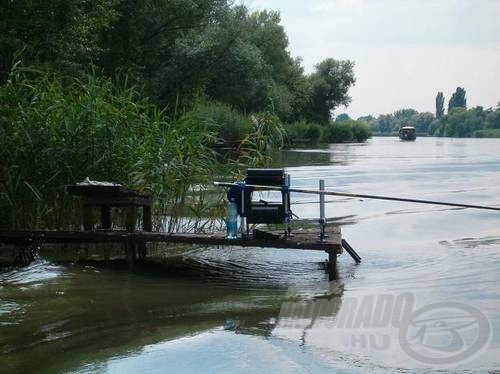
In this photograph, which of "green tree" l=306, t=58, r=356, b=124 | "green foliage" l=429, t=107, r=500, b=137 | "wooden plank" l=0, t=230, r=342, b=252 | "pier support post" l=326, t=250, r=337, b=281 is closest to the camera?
"wooden plank" l=0, t=230, r=342, b=252

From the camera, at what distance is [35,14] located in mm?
17594

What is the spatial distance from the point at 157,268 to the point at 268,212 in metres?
2.04

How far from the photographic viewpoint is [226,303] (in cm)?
816

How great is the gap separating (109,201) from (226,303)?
231cm

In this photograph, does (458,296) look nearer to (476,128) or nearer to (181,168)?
(181,168)

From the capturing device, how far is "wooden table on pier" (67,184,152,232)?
9328 mm

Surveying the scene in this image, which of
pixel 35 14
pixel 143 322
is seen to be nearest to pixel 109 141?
pixel 143 322

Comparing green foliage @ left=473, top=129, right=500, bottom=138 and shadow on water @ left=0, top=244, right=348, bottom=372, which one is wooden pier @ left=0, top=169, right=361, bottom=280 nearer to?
shadow on water @ left=0, top=244, right=348, bottom=372

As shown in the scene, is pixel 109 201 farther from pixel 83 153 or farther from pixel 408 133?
pixel 408 133

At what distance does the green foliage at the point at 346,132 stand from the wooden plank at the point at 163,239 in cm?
7621

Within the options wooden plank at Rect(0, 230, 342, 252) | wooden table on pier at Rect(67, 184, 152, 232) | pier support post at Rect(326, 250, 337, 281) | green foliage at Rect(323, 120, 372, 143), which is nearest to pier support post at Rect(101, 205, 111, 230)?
wooden table on pier at Rect(67, 184, 152, 232)

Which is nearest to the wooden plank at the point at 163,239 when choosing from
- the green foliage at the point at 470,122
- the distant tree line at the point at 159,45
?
the distant tree line at the point at 159,45

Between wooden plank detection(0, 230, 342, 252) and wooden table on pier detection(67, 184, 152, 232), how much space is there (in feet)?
0.78

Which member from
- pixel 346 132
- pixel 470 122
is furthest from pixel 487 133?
pixel 346 132
